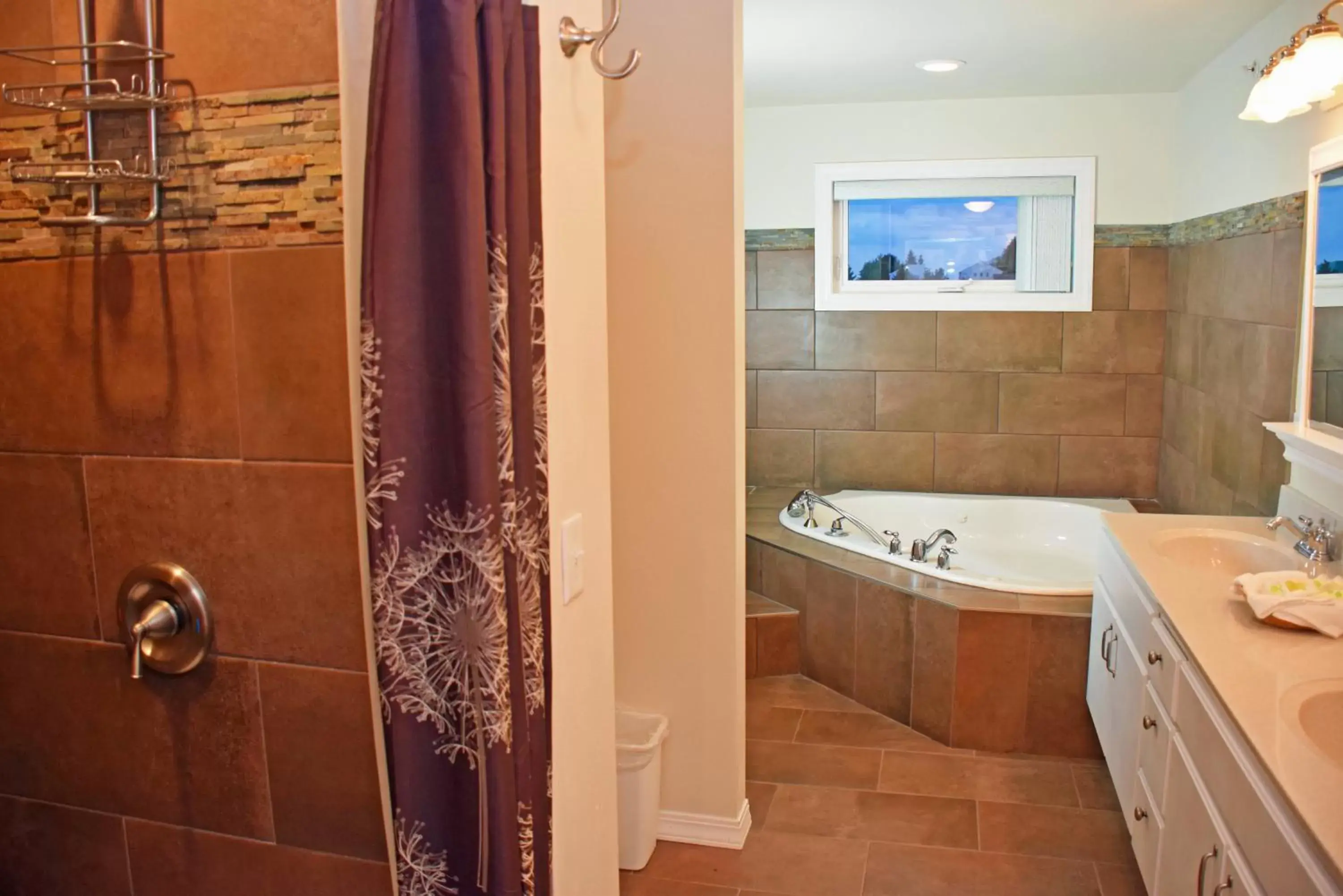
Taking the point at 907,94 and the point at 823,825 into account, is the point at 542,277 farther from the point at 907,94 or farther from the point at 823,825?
the point at 907,94

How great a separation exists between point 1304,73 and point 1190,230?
187 centimetres

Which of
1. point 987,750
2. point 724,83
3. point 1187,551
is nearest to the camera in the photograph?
point 724,83

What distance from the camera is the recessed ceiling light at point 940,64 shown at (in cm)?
431

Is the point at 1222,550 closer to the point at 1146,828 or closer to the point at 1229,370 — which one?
the point at 1146,828

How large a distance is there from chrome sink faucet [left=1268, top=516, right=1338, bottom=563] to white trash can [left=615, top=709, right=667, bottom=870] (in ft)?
5.60

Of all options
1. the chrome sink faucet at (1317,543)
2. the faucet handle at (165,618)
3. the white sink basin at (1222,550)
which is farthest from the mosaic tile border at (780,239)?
the faucet handle at (165,618)

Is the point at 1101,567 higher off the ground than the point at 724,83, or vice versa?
the point at 724,83

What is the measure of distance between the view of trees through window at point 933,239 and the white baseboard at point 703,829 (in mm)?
3092

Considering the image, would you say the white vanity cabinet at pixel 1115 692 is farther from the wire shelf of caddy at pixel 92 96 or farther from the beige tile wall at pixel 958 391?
the wire shelf of caddy at pixel 92 96

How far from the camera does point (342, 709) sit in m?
1.55

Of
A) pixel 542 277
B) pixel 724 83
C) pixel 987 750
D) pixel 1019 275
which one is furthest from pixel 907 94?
pixel 542 277

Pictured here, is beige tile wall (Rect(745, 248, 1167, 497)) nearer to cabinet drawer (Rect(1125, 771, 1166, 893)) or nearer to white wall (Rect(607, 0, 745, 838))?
white wall (Rect(607, 0, 745, 838))

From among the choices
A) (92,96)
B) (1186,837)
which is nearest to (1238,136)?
(1186,837)

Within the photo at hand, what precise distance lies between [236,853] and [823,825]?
6.45ft
